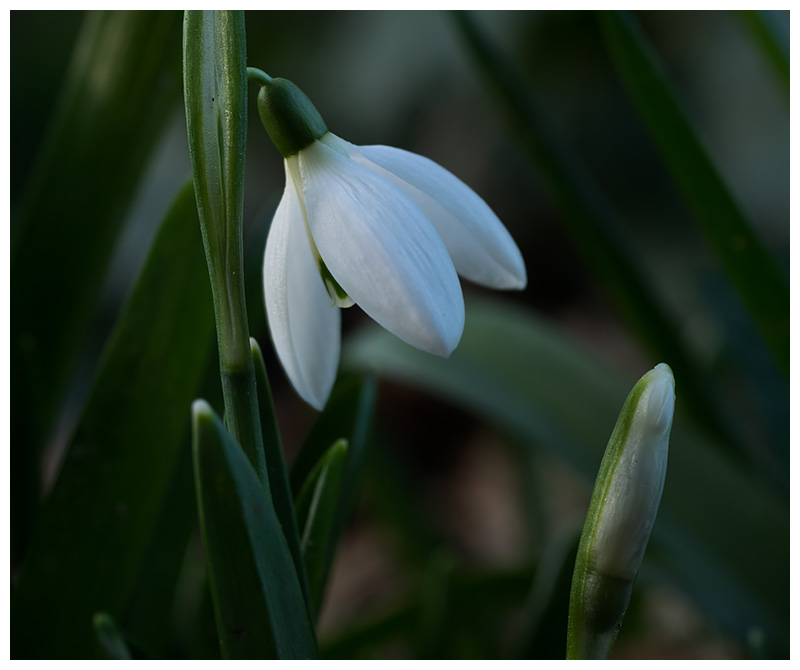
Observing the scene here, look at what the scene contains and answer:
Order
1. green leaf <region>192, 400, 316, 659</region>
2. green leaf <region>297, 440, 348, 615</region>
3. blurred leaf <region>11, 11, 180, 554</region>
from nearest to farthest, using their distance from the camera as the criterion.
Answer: green leaf <region>192, 400, 316, 659</region>
green leaf <region>297, 440, 348, 615</region>
blurred leaf <region>11, 11, 180, 554</region>

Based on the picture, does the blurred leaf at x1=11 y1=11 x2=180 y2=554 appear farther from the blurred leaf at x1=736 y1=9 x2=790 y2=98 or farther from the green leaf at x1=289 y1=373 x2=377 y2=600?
the blurred leaf at x1=736 y1=9 x2=790 y2=98

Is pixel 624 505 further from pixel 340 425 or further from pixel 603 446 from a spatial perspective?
pixel 603 446

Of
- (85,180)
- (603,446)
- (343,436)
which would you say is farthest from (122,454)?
(603,446)

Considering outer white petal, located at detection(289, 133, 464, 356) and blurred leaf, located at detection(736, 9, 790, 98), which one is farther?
blurred leaf, located at detection(736, 9, 790, 98)

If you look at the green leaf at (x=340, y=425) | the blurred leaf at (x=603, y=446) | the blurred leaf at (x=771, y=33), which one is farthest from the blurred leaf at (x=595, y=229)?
the green leaf at (x=340, y=425)

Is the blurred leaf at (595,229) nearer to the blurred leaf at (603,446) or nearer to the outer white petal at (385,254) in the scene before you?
the blurred leaf at (603,446)

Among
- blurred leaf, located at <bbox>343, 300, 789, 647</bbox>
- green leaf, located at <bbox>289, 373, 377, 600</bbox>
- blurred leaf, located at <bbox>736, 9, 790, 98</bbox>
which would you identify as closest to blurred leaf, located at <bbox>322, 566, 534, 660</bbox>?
blurred leaf, located at <bbox>343, 300, 789, 647</bbox>

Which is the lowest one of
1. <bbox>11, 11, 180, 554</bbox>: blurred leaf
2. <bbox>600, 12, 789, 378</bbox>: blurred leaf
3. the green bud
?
<bbox>600, 12, 789, 378</bbox>: blurred leaf

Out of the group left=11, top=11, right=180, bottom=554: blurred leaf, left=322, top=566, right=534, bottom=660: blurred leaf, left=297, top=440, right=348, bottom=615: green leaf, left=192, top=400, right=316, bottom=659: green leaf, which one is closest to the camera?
left=192, top=400, right=316, bottom=659: green leaf
